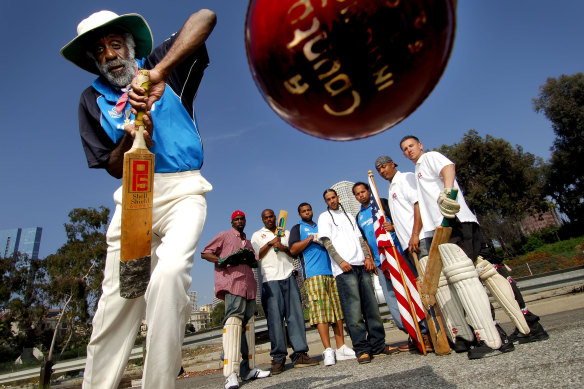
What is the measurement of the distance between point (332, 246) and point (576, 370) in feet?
9.65

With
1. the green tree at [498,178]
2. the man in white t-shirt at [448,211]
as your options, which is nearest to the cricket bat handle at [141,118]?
the man in white t-shirt at [448,211]

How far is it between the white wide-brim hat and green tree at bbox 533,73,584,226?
36.4 metres

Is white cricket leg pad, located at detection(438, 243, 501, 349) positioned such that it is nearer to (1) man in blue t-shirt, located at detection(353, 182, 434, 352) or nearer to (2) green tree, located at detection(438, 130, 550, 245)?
(1) man in blue t-shirt, located at detection(353, 182, 434, 352)

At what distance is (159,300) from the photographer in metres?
1.65

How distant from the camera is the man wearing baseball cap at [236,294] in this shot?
13.0 feet

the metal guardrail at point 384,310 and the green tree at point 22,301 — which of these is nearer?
the metal guardrail at point 384,310

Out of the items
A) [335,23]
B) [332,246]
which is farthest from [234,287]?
[335,23]

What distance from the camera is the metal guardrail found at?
7.86m

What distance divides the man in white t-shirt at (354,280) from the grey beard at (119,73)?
10.3 ft

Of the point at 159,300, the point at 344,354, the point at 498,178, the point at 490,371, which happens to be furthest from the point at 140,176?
the point at 498,178

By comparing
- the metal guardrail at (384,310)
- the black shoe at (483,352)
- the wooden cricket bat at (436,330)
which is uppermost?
the metal guardrail at (384,310)

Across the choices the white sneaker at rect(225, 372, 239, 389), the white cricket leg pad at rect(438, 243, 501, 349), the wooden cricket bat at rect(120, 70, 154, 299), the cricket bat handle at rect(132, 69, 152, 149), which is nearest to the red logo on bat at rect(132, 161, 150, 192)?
the wooden cricket bat at rect(120, 70, 154, 299)

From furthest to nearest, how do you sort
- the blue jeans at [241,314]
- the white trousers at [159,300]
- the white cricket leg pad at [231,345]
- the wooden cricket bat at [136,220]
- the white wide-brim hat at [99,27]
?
1. the blue jeans at [241,314]
2. the white cricket leg pad at [231,345]
3. the white wide-brim hat at [99,27]
4. the wooden cricket bat at [136,220]
5. the white trousers at [159,300]

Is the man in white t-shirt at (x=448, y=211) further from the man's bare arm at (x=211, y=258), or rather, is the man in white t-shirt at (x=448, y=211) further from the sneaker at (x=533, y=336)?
the man's bare arm at (x=211, y=258)
